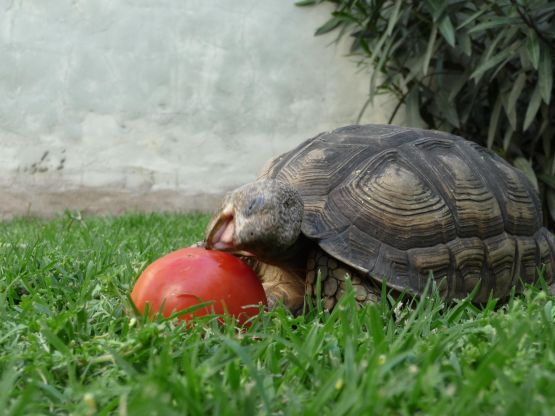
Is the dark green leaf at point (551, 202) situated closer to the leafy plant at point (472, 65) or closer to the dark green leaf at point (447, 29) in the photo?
the leafy plant at point (472, 65)

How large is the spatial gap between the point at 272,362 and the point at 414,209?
3.00 feet

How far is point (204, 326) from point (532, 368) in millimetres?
746

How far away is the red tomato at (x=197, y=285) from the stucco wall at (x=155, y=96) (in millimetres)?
3647

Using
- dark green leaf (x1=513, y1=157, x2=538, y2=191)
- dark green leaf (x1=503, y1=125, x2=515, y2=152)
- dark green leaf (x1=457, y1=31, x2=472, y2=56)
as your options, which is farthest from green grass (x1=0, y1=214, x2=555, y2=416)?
dark green leaf (x1=457, y1=31, x2=472, y2=56)

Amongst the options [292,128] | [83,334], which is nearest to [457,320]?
[83,334]

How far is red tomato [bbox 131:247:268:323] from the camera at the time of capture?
5.46 ft

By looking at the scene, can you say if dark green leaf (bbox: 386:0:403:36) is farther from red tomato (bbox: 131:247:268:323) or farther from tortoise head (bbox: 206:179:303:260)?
red tomato (bbox: 131:247:268:323)

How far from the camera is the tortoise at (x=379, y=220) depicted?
194 centimetres

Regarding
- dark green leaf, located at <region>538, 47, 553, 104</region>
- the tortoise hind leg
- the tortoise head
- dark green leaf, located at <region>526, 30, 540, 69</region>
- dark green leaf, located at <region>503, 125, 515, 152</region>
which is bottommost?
dark green leaf, located at <region>503, 125, 515, 152</region>

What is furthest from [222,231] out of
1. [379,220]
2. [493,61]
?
[493,61]

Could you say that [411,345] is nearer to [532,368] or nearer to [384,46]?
[532,368]

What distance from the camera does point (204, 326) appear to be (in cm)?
159

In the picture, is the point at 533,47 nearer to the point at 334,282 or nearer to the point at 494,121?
the point at 494,121

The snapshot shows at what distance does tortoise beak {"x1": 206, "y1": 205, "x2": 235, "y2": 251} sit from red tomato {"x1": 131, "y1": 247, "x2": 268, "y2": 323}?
0.13 metres
